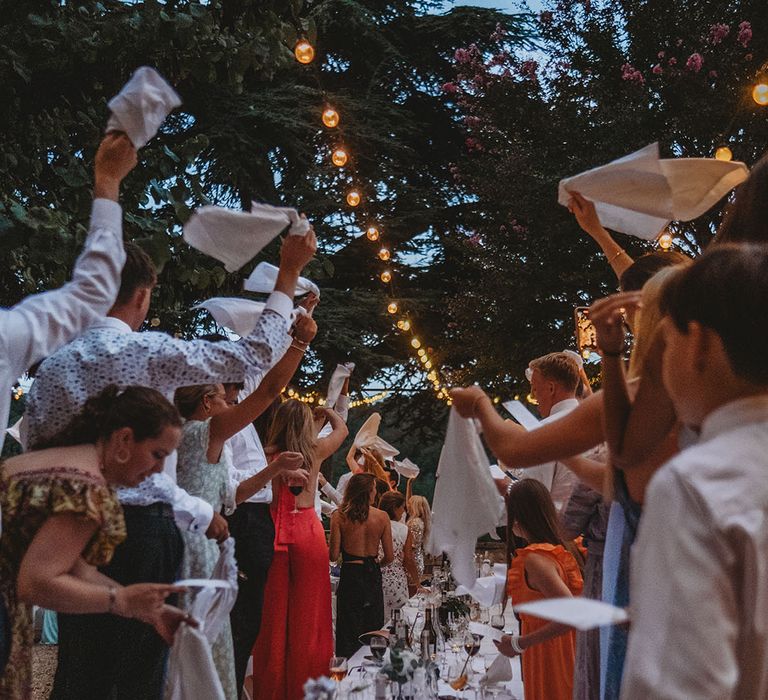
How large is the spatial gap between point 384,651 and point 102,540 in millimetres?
2366

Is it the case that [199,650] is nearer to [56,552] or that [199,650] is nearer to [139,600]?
[139,600]

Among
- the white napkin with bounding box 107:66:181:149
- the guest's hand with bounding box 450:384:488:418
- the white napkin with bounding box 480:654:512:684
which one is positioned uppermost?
the white napkin with bounding box 107:66:181:149

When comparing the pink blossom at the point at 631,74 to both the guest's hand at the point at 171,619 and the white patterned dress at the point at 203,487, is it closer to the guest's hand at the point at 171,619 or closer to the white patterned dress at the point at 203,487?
the white patterned dress at the point at 203,487

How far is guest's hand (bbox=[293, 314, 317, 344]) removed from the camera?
3191 millimetres

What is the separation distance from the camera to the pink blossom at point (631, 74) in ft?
31.5

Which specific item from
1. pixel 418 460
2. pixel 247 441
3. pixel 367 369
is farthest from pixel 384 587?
pixel 418 460

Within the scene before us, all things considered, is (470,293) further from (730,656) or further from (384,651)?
(730,656)

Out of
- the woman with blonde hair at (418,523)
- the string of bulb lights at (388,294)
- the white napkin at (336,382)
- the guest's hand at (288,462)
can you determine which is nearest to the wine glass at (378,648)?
A: the guest's hand at (288,462)

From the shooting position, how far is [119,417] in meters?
2.25

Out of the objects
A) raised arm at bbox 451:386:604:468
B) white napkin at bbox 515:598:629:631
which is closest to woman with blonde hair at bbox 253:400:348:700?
raised arm at bbox 451:386:604:468

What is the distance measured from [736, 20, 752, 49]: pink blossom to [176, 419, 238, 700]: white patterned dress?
25.0 ft

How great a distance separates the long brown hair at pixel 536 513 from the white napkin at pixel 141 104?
7.47 feet

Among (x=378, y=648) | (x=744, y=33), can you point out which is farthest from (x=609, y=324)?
(x=744, y=33)

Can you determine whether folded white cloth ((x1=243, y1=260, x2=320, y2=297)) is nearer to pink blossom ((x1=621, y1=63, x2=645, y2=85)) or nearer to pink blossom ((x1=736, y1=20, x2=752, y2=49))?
pink blossom ((x1=736, y1=20, x2=752, y2=49))
